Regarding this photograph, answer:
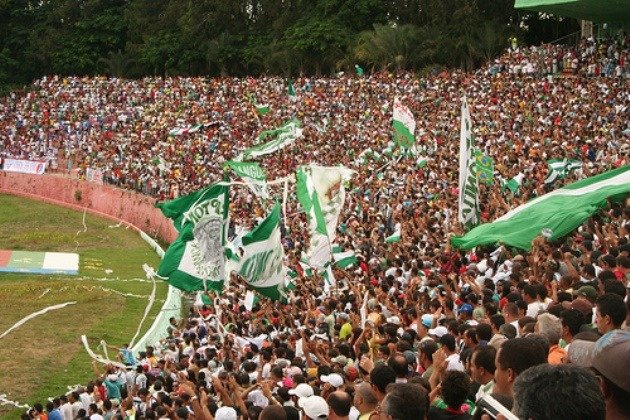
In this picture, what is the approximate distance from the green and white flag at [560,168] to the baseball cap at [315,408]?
15.0 metres

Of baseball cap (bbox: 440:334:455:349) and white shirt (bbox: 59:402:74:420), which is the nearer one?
baseball cap (bbox: 440:334:455:349)

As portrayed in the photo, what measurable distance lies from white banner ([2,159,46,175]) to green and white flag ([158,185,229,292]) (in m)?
36.3

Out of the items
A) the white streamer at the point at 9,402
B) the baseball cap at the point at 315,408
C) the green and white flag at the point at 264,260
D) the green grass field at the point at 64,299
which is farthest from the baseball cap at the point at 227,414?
the white streamer at the point at 9,402

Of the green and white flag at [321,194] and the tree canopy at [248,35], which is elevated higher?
the tree canopy at [248,35]

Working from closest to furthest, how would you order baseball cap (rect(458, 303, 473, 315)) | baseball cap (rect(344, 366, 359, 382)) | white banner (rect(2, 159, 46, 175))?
baseball cap (rect(344, 366, 359, 382)) → baseball cap (rect(458, 303, 473, 315)) → white banner (rect(2, 159, 46, 175))

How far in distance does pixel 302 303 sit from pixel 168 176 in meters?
28.1

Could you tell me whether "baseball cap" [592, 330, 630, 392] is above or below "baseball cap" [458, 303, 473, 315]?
above

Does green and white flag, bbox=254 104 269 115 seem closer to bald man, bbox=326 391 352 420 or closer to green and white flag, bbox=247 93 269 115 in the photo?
green and white flag, bbox=247 93 269 115

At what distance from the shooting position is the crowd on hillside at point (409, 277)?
650cm

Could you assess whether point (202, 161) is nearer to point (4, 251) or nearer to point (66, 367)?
point (4, 251)

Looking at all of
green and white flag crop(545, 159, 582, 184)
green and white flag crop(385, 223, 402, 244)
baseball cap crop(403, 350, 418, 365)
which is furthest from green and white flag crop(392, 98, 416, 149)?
baseball cap crop(403, 350, 418, 365)

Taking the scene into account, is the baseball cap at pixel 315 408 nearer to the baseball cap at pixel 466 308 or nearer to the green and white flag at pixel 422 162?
the baseball cap at pixel 466 308

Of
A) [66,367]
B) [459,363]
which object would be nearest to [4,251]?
[66,367]

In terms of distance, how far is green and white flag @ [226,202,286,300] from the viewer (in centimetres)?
1686
